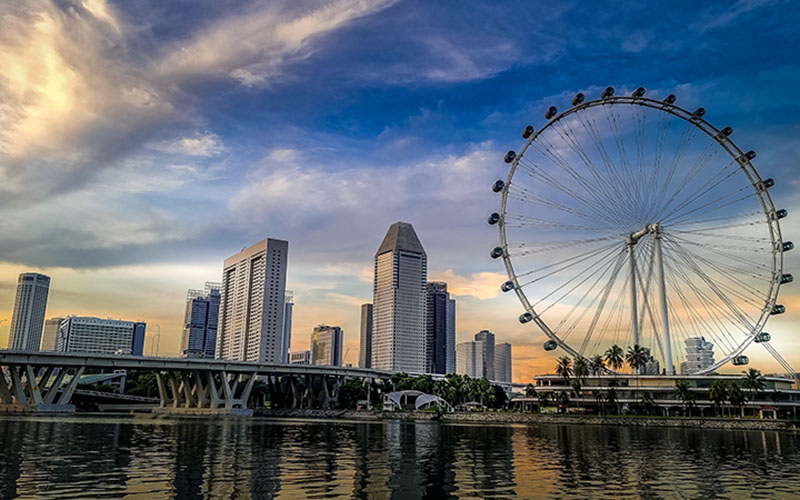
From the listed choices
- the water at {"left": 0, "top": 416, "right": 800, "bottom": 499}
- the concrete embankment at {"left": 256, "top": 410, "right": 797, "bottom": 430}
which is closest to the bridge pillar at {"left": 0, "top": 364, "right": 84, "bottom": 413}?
the concrete embankment at {"left": 256, "top": 410, "right": 797, "bottom": 430}

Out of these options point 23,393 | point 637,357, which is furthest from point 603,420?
point 23,393

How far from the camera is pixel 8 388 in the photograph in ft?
536

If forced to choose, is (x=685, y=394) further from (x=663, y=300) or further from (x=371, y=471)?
(x=371, y=471)

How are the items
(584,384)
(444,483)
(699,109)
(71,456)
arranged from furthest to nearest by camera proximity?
(584,384) < (699,109) < (71,456) < (444,483)

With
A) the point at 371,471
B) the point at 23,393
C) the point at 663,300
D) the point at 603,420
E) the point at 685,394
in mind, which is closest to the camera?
the point at 371,471

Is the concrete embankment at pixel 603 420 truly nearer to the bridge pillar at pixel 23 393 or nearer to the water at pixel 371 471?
the water at pixel 371 471

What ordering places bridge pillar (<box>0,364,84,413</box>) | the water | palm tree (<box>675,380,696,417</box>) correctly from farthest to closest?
bridge pillar (<box>0,364,84,413</box>)
palm tree (<box>675,380,696,417</box>)
the water

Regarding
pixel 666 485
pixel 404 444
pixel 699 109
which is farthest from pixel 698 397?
pixel 666 485

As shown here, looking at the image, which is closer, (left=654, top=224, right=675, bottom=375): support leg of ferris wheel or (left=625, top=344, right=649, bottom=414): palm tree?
(left=654, top=224, right=675, bottom=375): support leg of ferris wheel

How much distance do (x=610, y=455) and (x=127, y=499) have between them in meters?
44.6

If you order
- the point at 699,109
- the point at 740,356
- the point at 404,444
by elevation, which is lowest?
the point at 404,444

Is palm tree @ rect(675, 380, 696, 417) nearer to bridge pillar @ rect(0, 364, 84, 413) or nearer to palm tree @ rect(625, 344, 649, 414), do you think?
palm tree @ rect(625, 344, 649, 414)

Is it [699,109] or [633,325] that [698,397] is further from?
[699,109]

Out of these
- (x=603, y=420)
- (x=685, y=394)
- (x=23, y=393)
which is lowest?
(x=603, y=420)
